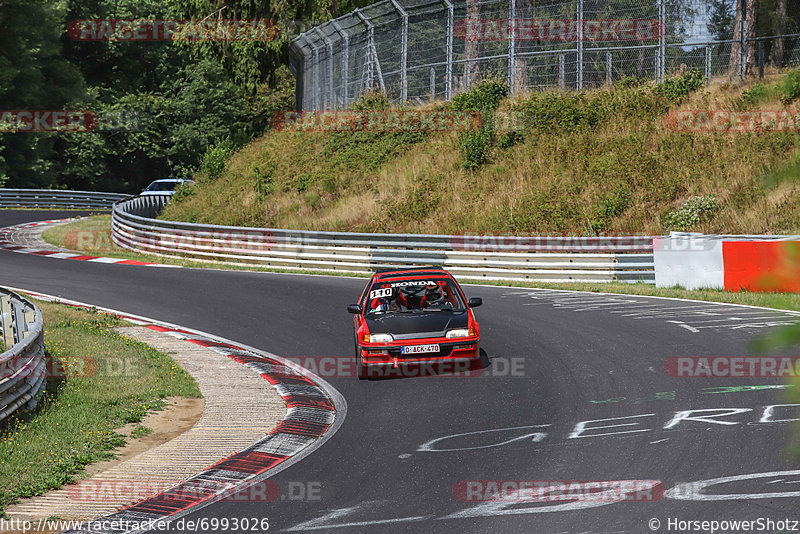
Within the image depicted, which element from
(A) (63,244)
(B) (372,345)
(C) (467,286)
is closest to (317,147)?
(A) (63,244)

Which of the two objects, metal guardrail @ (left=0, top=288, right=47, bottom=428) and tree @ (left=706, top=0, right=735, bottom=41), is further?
tree @ (left=706, top=0, right=735, bottom=41)

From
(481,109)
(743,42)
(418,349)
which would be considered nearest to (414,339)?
(418,349)

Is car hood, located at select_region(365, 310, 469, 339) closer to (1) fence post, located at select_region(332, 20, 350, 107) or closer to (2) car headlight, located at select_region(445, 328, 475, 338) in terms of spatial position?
(2) car headlight, located at select_region(445, 328, 475, 338)

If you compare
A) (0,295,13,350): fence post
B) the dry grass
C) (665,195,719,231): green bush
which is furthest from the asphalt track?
the dry grass

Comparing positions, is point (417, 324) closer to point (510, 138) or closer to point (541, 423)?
point (541, 423)

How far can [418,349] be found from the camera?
40.3ft

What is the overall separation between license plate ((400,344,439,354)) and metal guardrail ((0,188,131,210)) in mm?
39861

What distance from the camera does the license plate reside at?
12266 millimetres

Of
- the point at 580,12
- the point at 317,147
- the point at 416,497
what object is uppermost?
the point at 580,12

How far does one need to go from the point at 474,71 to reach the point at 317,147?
7.70 meters

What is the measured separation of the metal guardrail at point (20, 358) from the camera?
376 inches

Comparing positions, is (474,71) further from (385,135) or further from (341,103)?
(341,103)

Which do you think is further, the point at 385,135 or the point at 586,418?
the point at 385,135

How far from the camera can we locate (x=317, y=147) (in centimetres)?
3644
